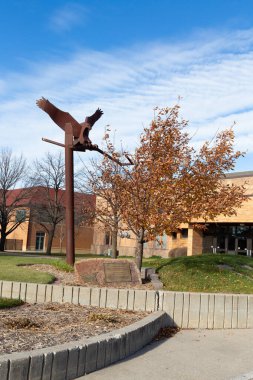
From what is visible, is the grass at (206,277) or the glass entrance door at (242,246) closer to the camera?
the grass at (206,277)

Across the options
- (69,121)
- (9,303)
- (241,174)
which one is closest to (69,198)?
(69,121)

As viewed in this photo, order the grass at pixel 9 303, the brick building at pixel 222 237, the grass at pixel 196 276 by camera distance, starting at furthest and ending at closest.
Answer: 1. the brick building at pixel 222 237
2. the grass at pixel 196 276
3. the grass at pixel 9 303

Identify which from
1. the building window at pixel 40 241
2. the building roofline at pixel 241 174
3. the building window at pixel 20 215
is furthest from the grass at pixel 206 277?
the building window at pixel 40 241

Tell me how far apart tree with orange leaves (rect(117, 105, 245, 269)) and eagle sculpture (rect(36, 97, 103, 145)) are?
194 centimetres

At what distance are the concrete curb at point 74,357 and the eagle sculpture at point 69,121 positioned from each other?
739 centimetres

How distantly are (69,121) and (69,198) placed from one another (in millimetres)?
2278

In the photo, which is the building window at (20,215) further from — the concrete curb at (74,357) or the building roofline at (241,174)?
the concrete curb at (74,357)

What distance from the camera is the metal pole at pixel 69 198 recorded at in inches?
490

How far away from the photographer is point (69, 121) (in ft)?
42.1

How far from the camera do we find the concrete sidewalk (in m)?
5.08

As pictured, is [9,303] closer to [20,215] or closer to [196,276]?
[196,276]

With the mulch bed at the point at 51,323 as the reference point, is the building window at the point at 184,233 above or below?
above

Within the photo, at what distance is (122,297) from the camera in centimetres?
783

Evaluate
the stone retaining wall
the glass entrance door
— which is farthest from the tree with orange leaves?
the glass entrance door
